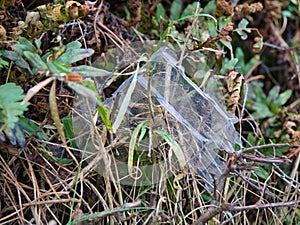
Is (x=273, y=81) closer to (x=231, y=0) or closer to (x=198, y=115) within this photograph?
(x=231, y=0)

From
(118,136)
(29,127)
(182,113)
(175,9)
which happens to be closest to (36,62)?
(29,127)

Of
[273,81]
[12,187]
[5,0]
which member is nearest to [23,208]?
[12,187]

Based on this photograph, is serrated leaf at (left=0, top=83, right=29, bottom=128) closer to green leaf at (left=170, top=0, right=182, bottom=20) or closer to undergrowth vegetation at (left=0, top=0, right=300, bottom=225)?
undergrowth vegetation at (left=0, top=0, right=300, bottom=225)

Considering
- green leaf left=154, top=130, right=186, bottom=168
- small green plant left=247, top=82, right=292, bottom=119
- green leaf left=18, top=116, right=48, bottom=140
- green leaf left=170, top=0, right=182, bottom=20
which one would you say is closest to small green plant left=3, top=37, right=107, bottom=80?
green leaf left=18, top=116, right=48, bottom=140

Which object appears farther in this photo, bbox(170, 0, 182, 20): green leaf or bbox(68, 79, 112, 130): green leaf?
bbox(170, 0, 182, 20): green leaf

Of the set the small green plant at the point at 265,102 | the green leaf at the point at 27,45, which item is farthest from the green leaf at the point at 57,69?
the small green plant at the point at 265,102

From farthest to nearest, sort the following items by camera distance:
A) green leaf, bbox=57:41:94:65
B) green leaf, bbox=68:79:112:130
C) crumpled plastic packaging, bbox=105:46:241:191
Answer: crumpled plastic packaging, bbox=105:46:241:191 < green leaf, bbox=57:41:94:65 < green leaf, bbox=68:79:112:130

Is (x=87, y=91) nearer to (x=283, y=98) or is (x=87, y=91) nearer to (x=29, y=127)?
(x=29, y=127)
